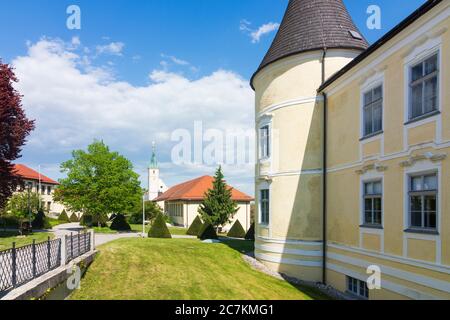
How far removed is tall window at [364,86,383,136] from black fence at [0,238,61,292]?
34.5ft

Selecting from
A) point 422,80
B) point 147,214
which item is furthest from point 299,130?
point 147,214

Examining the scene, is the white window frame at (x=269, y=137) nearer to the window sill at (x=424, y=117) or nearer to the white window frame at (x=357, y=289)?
the white window frame at (x=357, y=289)

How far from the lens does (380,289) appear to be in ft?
33.8

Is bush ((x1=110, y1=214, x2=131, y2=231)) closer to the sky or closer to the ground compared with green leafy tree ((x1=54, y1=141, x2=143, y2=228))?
closer to the ground

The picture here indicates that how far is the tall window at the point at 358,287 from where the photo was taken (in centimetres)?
1133

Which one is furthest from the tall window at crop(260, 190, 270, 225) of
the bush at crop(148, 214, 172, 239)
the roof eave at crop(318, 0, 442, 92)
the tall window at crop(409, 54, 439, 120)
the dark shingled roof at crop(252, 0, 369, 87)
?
the bush at crop(148, 214, 172, 239)

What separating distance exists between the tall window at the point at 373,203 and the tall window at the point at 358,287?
2314mm

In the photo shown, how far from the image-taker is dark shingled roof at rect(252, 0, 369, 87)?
47.4 ft

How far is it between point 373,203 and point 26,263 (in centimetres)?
1017

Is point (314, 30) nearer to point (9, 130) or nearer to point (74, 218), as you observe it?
point (9, 130)

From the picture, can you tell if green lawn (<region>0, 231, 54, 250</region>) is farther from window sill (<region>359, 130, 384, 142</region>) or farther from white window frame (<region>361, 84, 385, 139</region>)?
white window frame (<region>361, 84, 385, 139</region>)

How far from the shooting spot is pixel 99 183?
32.6 metres

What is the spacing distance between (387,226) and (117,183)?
28102 millimetres
